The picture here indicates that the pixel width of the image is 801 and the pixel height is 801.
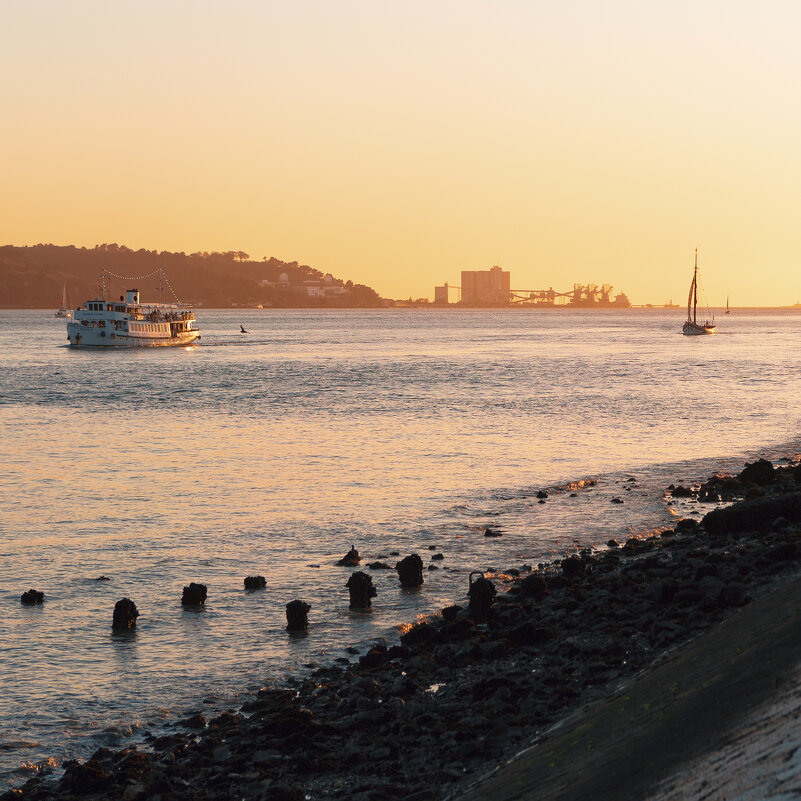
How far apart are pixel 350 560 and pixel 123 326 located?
106741 mm

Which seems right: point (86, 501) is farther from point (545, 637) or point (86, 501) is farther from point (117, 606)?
point (545, 637)

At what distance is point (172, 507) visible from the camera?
25.0 m

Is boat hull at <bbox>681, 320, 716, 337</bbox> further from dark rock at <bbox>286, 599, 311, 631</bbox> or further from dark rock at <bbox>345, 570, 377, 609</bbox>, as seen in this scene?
dark rock at <bbox>286, 599, 311, 631</bbox>

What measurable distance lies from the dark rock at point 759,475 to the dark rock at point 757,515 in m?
6.60

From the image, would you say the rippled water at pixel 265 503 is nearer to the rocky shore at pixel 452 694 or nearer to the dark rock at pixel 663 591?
the rocky shore at pixel 452 694

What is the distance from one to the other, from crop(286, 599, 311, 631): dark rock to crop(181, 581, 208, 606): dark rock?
6.21ft

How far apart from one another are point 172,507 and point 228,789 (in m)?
16.1

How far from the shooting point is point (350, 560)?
18922 mm

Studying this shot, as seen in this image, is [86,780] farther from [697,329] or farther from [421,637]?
[697,329]

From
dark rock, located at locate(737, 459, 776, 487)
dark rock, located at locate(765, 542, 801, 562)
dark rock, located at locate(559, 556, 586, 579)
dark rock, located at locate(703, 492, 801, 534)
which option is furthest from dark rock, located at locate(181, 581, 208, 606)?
dark rock, located at locate(737, 459, 776, 487)

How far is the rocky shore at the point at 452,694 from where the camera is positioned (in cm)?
948

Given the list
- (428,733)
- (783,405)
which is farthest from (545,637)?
(783,405)

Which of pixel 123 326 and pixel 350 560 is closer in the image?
pixel 350 560

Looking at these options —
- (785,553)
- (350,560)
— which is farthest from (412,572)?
(785,553)
